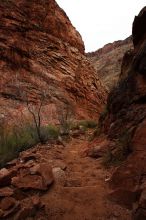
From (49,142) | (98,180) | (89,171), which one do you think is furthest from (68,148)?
(98,180)

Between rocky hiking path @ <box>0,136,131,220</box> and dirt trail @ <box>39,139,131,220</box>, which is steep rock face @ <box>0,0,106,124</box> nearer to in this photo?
rocky hiking path @ <box>0,136,131,220</box>

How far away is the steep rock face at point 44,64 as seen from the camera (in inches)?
679

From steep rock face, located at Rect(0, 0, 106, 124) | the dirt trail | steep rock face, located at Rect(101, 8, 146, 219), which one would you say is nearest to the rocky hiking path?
the dirt trail

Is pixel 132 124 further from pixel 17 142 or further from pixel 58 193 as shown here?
pixel 17 142

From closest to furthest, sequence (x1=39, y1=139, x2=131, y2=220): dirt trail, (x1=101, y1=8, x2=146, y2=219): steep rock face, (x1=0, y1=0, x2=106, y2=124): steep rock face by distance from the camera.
Result: (x1=39, y1=139, x2=131, y2=220): dirt trail
(x1=101, y1=8, x2=146, y2=219): steep rock face
(x1=0, y1=0, x2=106, y2=124): steep rock face

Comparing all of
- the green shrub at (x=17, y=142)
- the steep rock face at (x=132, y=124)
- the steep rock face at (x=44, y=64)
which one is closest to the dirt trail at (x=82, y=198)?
the steep rock face at (x=132, y=124)

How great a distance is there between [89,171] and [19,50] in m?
13.4

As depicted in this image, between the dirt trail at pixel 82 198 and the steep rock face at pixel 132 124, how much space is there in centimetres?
23

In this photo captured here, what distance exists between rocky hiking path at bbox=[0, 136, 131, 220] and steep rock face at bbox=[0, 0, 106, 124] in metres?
9.41

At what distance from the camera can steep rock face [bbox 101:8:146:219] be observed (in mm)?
5043

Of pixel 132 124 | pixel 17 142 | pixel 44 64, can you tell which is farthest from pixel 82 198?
pixel 44 64

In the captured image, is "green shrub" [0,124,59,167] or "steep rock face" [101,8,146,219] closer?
"steep rock face" [101,8,146,219]

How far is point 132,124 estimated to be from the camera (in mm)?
7012

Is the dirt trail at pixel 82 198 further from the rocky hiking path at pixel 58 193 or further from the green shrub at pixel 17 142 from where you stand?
the green shrub at pixel 17 142
